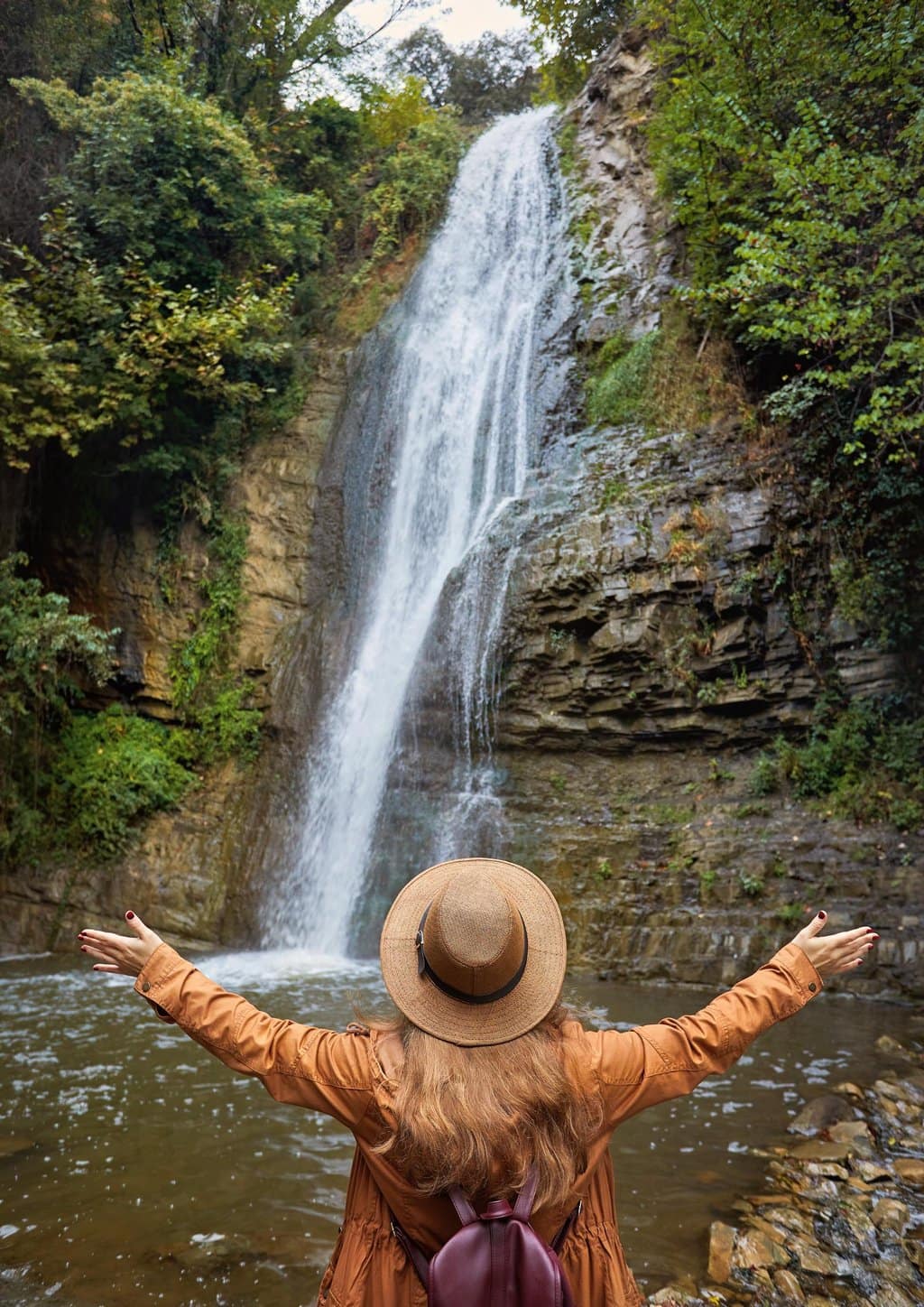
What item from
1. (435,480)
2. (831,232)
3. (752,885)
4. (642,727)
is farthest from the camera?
(435,480)

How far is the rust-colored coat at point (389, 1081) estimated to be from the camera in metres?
1.68

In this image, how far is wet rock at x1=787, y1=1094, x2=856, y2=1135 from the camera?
4672 millimetres

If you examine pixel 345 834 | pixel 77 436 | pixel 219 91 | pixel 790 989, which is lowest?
pixel 345 834

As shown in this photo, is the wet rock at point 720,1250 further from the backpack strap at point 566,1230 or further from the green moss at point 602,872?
the green moss at point 602,872

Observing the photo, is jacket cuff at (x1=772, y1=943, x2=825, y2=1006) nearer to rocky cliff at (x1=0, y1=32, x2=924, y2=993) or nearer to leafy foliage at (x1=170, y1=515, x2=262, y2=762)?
rocky cliff at (x1=0, y1=32, x2=924, y2=993)

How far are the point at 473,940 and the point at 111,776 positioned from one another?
9.51 metres

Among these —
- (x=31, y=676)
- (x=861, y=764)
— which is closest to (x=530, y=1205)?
(x=861, y=764)

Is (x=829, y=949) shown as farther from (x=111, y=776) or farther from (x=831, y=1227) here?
(x=111, y=776)

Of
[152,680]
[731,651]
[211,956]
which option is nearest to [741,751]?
[731,651]

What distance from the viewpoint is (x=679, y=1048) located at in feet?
5.84

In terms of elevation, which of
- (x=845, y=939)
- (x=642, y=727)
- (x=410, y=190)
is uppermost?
(x=410, y=190)

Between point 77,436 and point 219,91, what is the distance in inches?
298

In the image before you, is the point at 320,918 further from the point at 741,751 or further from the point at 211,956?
the point at 741,751

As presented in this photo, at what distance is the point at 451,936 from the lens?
1.62 metres
